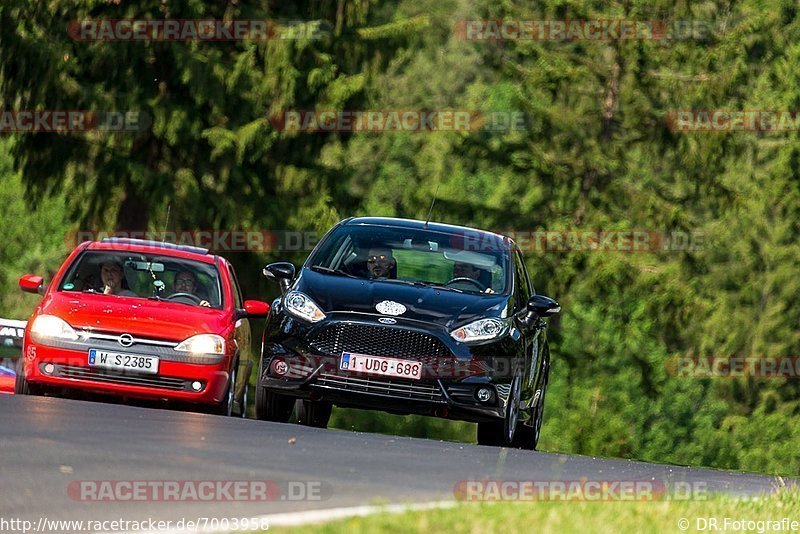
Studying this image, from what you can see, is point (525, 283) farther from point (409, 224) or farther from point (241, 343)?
point (241, 343)

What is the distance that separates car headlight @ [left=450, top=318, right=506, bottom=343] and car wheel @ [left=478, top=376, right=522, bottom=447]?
0.47m

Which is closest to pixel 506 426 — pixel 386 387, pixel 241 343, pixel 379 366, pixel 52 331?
pixel 386 387

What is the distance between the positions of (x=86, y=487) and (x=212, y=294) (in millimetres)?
7978

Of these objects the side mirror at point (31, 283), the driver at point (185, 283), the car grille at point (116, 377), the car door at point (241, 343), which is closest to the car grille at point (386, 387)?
the car grille at point (116, 377)

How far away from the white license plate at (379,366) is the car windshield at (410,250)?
116 cm

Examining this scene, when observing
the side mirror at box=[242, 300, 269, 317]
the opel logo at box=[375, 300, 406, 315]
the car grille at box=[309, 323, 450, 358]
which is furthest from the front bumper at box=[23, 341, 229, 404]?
the opel logo at box=[375, 300, 406, 315]

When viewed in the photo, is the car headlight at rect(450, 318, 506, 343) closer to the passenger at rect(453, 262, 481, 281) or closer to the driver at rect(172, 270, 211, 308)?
the passenger at rect(453, 262, 481, 281)

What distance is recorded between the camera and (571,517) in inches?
360

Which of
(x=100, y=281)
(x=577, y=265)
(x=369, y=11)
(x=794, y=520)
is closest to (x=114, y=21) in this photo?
(x=369, y=11)

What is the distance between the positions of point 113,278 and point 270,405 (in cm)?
286

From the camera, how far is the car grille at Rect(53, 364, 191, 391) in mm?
15227

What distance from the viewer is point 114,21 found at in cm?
3169

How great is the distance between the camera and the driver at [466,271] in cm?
1518

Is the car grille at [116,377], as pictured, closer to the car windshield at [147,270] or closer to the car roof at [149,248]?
the car windshield at [147,270]
